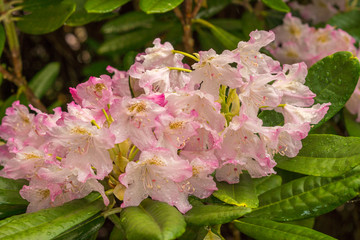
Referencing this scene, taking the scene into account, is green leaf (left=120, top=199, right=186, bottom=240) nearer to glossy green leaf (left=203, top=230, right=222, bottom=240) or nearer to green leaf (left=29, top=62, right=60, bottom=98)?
glossy green leaf (left=203, top=230, right=222, bottom=240)

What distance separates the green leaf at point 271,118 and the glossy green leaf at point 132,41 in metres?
0.84

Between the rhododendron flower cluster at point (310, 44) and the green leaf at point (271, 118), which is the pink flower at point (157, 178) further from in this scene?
the rhododendron flower cluster at point (310, 44)

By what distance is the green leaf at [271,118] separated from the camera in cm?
121

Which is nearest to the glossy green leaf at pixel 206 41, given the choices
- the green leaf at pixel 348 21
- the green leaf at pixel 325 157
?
the green leaf at pixel 348 21

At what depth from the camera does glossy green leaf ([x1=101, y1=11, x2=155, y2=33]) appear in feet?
6.57

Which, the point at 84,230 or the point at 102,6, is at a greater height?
the point at 102,6

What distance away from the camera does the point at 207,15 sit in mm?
1981

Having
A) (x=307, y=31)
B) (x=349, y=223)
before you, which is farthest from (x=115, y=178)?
(x=349, y=223)

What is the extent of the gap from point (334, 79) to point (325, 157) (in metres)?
0.24

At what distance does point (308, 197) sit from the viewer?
1.04m

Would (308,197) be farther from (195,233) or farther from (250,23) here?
(250,23)

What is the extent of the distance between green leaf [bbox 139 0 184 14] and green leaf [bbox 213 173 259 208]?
50cm

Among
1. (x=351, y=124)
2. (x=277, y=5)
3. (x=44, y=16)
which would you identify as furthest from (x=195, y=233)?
(x=44, y=16)

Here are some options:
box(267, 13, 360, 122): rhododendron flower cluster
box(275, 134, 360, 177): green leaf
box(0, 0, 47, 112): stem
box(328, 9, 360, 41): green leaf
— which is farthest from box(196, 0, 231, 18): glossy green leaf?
box(275, 134, 360, 177): green leaf
